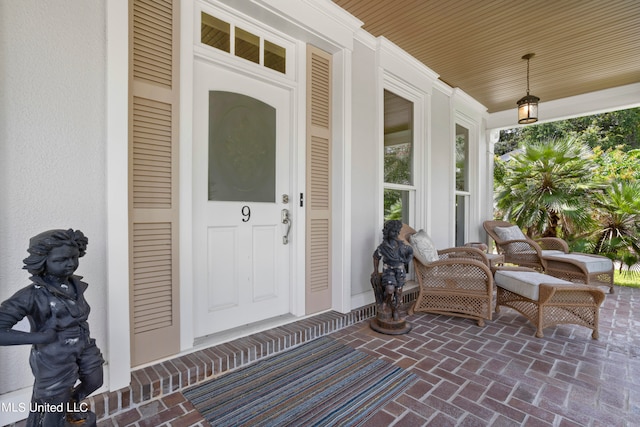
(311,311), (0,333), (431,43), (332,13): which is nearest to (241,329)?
(311,311)

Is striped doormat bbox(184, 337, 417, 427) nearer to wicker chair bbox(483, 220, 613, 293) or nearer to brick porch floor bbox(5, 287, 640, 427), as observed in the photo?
brick porch floor bbox(5, 287, 640, 427)

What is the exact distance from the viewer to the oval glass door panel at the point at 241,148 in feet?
7.39

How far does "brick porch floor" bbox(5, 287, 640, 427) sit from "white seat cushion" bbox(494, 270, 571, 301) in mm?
370

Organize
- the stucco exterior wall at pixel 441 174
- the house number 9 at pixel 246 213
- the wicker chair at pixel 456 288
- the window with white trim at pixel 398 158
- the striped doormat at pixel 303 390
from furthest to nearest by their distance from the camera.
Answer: the stucco exterior wall at pixel 441 174, the window with white trim at pixel 398 158, the wicker chair at pixel 456 288, the house number 9 at pixel 246 213, the striped doormat at pixel 303 390

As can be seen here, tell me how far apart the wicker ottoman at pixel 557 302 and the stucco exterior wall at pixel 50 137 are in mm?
3257

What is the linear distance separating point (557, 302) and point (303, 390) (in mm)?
2321

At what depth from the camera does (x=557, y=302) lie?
8.59ft

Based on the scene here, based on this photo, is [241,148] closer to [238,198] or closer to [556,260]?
[238,198]

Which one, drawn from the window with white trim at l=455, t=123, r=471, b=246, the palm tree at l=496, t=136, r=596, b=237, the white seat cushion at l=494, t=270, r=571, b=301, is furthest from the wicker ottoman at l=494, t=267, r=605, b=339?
the palm tree at l=496, t=136, r=596, b=237

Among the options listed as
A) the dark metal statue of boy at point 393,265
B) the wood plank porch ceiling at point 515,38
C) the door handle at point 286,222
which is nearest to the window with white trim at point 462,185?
the wood plank porch ceiling at point 515,38

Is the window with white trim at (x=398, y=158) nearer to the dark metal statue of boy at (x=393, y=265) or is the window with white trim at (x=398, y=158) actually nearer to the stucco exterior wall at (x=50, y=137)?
the dark metal statue of boy at (x=393, y=265)

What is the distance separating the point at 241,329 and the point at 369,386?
107cm

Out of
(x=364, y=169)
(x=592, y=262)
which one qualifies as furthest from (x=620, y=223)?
(x=364, y=169)

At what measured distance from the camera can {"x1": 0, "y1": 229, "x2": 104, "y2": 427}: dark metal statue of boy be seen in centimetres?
102
